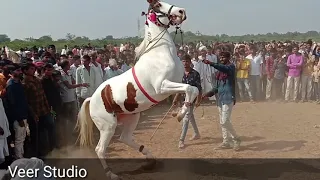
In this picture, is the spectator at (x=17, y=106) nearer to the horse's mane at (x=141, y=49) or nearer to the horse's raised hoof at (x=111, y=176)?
the horse's raised hoof at (x=111, y=176)

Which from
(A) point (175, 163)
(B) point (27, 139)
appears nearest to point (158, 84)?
(A) point (175, 163)

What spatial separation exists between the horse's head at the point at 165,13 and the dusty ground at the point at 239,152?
2503mm

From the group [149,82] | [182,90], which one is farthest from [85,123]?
[182,90]

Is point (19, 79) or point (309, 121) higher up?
point (19, 79)

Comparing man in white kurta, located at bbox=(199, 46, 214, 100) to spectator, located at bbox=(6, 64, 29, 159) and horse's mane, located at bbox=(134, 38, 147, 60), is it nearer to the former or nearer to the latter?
horse's mane, located at bbox=(134, 38, 147, 60)

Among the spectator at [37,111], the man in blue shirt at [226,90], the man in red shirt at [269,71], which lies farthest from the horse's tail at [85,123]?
the man in red shirt at [269,71]

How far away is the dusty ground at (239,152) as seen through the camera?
737 cm

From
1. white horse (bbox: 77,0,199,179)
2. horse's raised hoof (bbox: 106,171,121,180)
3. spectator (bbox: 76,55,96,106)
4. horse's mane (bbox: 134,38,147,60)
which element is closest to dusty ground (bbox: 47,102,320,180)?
horse's raised hoof (bbox: 106,171,121,180)

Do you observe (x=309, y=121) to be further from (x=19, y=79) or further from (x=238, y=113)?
(x=19, y=79)

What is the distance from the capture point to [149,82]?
692 centimetres

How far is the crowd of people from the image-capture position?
24.5 ft

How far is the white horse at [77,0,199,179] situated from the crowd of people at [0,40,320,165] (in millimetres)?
1006

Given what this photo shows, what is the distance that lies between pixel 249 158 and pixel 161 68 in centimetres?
278

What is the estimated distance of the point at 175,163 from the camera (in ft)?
26.6
